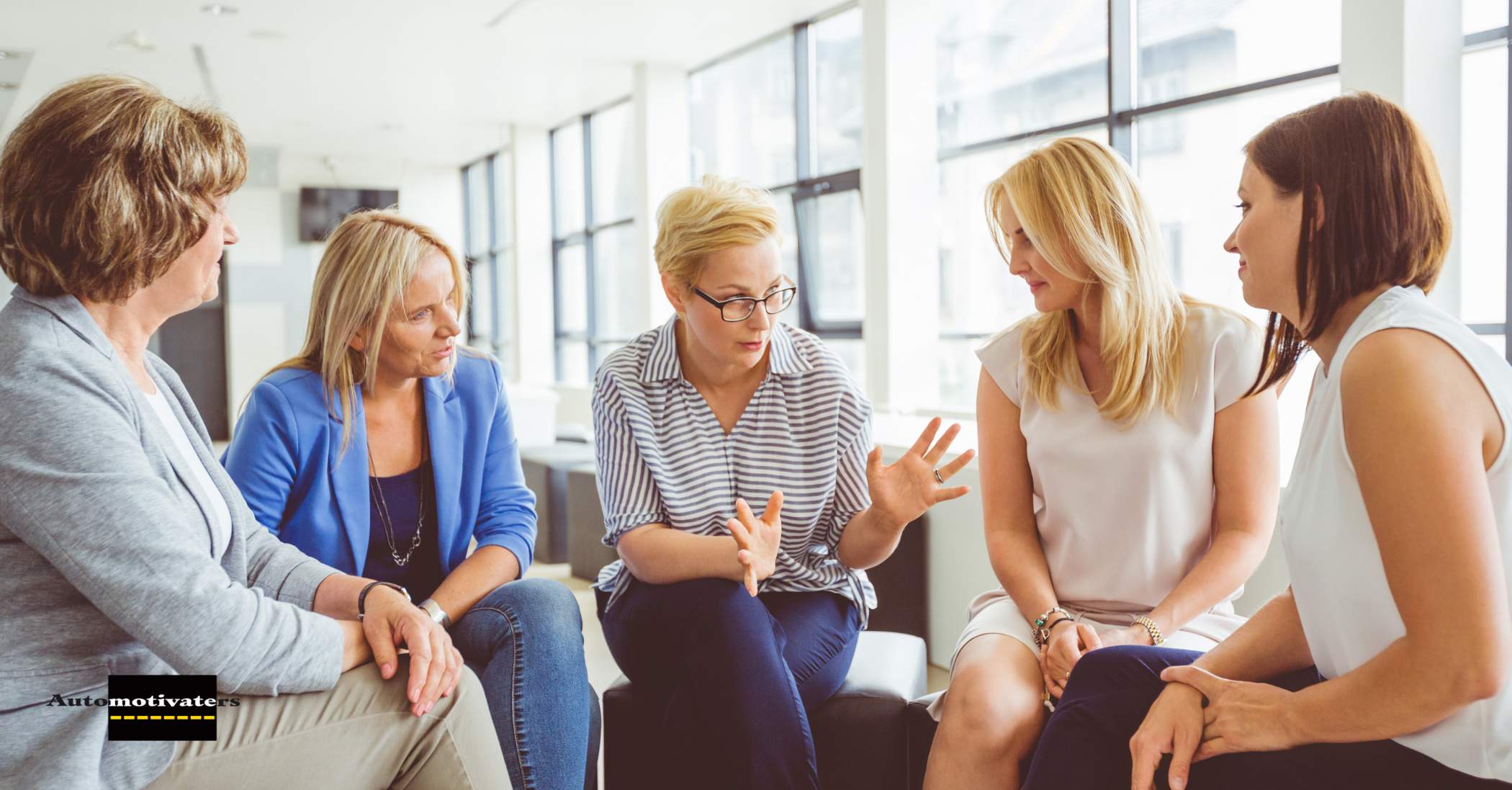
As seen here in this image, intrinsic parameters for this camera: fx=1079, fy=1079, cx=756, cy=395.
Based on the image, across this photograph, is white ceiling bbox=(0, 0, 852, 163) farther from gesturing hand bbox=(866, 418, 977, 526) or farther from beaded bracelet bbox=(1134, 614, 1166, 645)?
beaded bracelet bbox=(1134, 614, 1166, 645)

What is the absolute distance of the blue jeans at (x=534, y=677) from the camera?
1.49 meters

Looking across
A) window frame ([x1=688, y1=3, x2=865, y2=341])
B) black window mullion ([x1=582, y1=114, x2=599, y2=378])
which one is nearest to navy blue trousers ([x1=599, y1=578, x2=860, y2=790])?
window frame ([x1=688, y1=3, x2=865, y2=341])

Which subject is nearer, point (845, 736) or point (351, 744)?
point (351, 744)

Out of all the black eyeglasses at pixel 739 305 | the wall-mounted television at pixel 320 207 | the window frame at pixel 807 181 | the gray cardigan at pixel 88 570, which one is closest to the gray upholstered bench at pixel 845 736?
the black eyeglasses at pixel 739 305

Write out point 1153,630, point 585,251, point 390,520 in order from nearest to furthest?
1. point 1153,630
2. point 390,520
3. point 585,251

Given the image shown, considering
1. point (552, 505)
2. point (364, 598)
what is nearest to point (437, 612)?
point (364, 598)

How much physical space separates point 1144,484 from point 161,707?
4.42ft

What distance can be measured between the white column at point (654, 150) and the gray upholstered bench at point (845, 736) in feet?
18.6

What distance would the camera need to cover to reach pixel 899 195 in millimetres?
5246

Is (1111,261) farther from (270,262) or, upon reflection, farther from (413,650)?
(270,262)

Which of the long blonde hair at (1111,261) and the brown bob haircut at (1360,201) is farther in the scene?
the long blonde hair at (1111,261)

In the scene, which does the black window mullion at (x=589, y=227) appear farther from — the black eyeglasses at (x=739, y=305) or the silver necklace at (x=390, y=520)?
the black eyeglasses at (x=739, y=305)

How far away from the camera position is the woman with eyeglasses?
1.67 m

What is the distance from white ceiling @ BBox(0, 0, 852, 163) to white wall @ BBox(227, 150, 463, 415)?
5.79 feet
